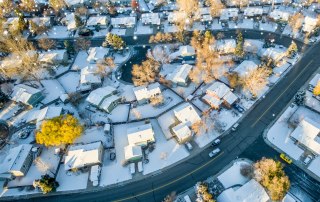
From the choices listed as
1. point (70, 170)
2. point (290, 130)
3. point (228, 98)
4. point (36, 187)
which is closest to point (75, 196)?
point (70, 170)

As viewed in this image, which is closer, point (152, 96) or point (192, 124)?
point (192, 124)

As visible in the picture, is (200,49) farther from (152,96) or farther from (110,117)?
(110,117)

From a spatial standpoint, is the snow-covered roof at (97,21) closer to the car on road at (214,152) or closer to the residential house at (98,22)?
the residential house at (98,22)

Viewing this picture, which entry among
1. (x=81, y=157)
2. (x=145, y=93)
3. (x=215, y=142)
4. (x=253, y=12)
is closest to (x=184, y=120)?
(x=215, y=142)

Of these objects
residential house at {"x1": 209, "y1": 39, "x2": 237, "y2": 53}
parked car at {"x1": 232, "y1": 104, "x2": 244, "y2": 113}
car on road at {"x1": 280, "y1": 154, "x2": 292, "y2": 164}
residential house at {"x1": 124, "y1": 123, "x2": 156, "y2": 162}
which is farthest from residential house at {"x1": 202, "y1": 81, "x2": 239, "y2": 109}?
residential house at {"x1": 124, "y1": 123, "x2": 156, "y2": 162}

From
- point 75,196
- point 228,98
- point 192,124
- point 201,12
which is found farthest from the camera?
point 201,12

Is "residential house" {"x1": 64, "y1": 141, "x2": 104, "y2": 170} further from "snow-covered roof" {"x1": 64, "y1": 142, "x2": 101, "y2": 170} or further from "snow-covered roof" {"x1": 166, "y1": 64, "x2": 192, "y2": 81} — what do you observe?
"snow-covered roof" {"x1": 166, "y1": 64, "x2": 192, "y2": 81}
